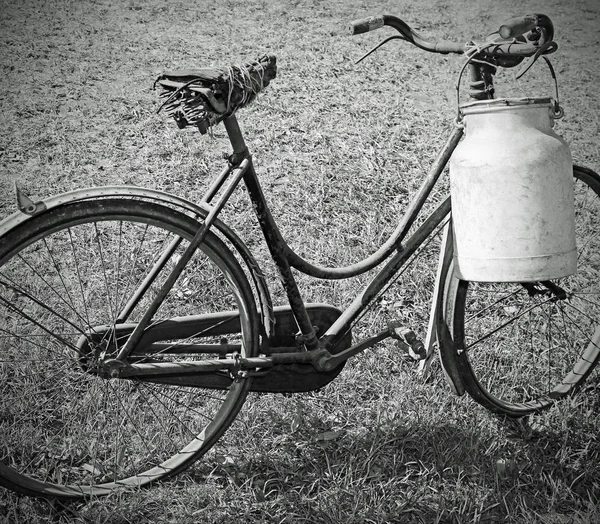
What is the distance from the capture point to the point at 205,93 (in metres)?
2.26

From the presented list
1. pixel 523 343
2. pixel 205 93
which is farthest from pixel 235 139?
pixel 523 343

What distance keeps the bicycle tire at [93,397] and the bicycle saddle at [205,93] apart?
0.36 meters

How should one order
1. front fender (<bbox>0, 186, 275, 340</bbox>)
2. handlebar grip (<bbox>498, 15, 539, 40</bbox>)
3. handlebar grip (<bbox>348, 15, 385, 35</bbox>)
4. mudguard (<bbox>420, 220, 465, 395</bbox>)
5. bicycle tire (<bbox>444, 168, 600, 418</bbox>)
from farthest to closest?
bicycle tire (<bbox>444, 168, 600, 418</bbox>), mudguard (<bbox>420, 220, 465, 395</bbox>), handlebar grip (<bbox>348, 15, 385, 35</bbox>), handlebar grip (<bbox>498, 15, 539, 40</bbox>), front fender (<bbox>0, 186, 275, 340</bbox>)

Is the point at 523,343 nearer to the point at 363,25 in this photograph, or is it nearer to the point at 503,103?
the point at 503,103

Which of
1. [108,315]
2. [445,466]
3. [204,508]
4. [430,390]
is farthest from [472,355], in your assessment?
[108,315]

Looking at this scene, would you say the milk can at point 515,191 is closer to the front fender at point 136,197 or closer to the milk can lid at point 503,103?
the milk can lid at point 503,103

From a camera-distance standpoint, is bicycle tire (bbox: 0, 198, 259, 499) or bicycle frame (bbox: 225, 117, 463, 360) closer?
bicycle tire (bbox: 0, 198, 259, 499)

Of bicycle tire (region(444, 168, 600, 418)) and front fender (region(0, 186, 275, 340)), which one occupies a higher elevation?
front fender (region(0, 186, 275, 340))

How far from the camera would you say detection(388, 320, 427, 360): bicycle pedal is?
296 cm

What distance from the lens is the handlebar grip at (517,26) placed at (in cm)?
240

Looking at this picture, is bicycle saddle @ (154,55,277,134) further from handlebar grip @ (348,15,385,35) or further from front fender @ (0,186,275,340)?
handlebar grip @ (348,15,385,35)

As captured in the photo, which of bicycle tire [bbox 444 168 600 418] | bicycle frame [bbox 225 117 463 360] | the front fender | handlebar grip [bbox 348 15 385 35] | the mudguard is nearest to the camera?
the front fender

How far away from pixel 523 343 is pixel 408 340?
3.49ft

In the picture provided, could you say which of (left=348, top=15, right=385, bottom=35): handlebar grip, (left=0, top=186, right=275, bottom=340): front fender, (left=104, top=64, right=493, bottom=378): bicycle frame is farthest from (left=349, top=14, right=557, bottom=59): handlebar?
(left=0, top=186, right=275, bottom=340): front fender
